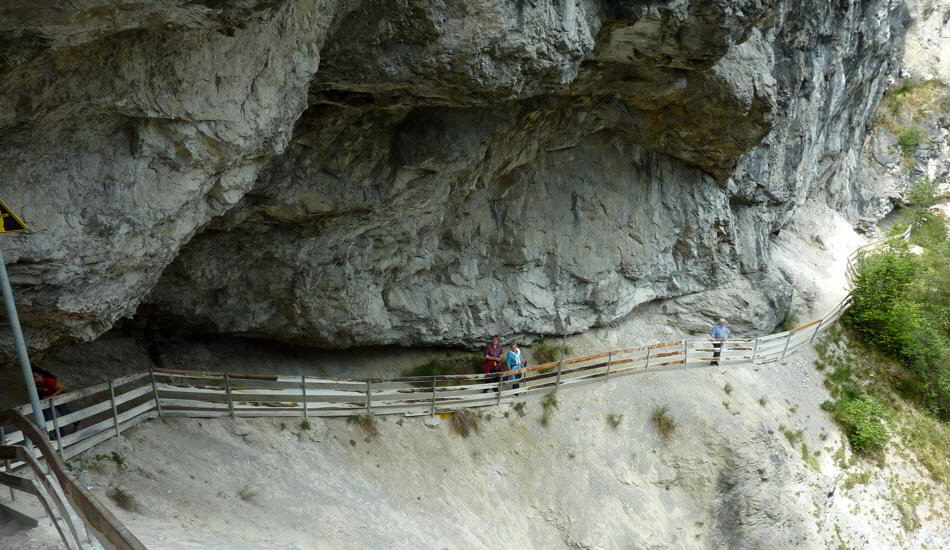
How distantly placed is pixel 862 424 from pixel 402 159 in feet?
44.3

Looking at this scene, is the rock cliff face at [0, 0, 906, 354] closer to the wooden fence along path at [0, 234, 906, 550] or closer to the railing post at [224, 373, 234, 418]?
the wooden fence along path at [0, 234, 906, 550]

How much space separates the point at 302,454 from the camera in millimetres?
9891

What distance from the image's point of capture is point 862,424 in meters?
15.7

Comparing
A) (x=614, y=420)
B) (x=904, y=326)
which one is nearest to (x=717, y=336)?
(x=614, y=420)

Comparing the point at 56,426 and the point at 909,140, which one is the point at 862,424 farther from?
the point at 909,140

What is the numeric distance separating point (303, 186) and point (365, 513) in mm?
5050

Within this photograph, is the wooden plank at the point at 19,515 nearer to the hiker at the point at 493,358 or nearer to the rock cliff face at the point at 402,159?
the rock cliff face at the point at 402,159

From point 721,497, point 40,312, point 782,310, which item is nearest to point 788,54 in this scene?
point 782,310

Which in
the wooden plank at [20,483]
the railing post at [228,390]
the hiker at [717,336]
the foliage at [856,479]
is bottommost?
the foliage at [856,479]

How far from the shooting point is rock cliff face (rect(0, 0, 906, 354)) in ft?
19.9

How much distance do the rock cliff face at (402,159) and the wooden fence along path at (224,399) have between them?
1.11 m

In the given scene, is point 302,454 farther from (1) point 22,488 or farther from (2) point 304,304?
(1) point 22,488

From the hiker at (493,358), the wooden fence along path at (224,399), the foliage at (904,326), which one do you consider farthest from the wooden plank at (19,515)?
the foliage at (904,326)

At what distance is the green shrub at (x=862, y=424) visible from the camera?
15.5 meters
